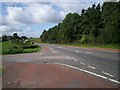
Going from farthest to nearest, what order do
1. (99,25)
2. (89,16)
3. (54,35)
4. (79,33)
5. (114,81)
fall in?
(54,35)
(79,33)
(89,16)
(99,25)
(114,81)

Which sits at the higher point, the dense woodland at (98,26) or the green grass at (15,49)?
the dense woodland at (98,26)

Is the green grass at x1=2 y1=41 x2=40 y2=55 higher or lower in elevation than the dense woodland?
lower

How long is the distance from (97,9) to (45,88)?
86467 millimetres

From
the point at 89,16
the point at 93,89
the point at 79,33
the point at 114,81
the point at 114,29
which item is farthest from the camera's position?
the point at 79,33

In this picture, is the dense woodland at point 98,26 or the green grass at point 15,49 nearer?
the green grass at point 15,49

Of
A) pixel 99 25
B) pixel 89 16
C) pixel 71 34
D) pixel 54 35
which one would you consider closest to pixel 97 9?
pixel 89 16

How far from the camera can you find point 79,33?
Result: 11325 centimetres

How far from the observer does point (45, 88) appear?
1199cm

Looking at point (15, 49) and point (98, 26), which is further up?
point (98, 26)

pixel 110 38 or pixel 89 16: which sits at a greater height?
pixel 89 16

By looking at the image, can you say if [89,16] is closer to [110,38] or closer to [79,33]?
[79,33]

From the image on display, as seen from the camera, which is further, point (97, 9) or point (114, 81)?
point (97, 9)

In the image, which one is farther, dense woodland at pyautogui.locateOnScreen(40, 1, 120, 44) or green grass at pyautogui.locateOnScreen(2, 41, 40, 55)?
dense woodland at pyautogui.locateOnScreen(40, 1, 120, 44)

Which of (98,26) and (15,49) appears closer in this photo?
(15,49)
